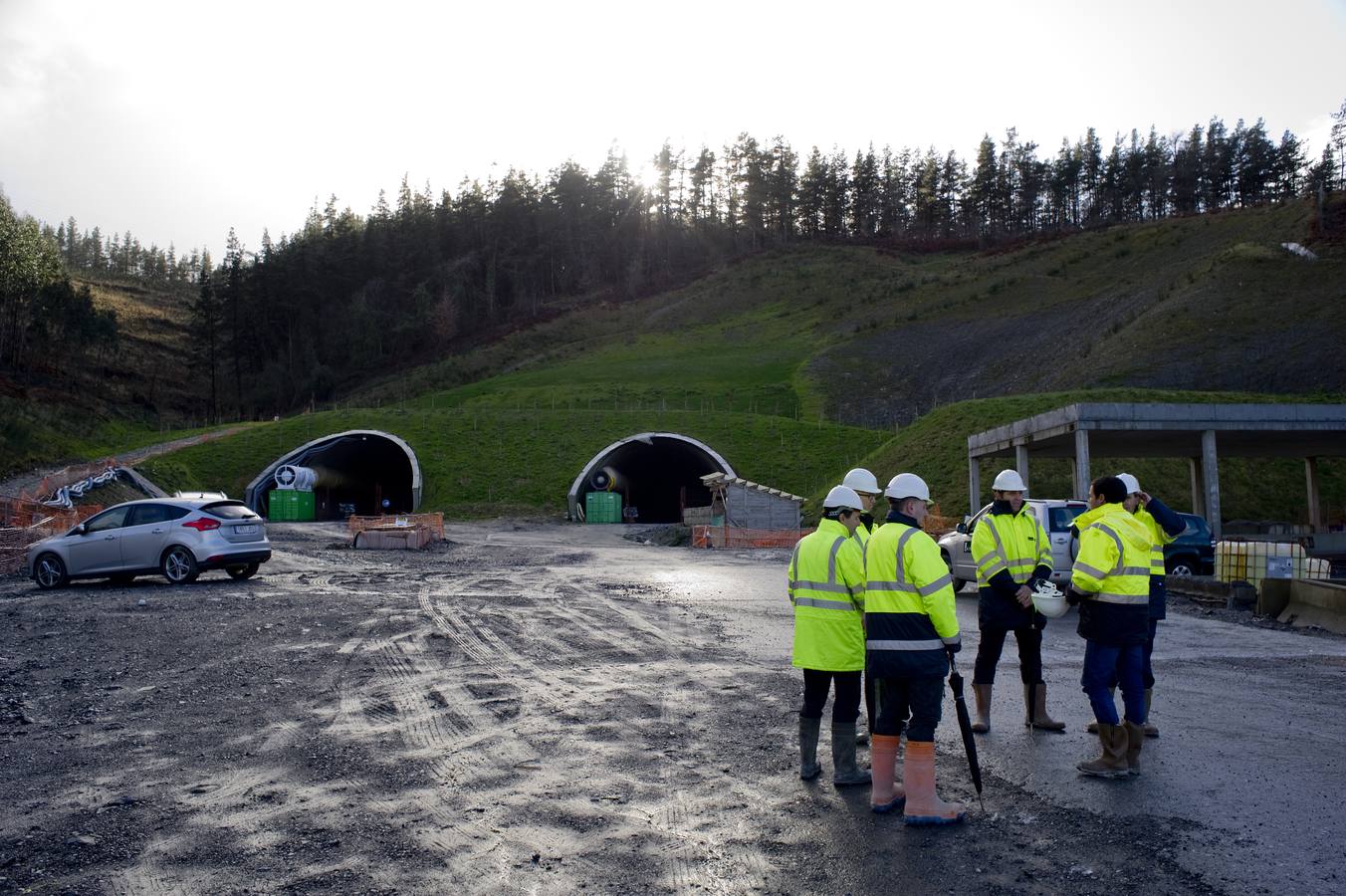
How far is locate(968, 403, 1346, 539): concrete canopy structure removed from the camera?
23.0 m

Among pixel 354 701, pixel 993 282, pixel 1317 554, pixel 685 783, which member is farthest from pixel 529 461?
pixel 993 282

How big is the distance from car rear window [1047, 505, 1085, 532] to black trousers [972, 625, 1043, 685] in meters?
10.6

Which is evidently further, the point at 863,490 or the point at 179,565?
the point at 179,565

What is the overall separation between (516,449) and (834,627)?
41.1 m

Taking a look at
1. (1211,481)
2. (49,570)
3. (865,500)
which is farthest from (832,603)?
(1211,481)

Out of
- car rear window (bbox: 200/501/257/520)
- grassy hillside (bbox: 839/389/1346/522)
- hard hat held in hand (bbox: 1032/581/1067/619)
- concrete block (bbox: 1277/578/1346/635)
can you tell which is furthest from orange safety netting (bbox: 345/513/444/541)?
hard hat held in hand (bbox: 1032/581/1067/619)

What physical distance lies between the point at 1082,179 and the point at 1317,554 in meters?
87.9

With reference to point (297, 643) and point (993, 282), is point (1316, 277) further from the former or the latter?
point (297, 643)

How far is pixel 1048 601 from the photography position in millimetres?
7383

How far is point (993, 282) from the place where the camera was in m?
74.3

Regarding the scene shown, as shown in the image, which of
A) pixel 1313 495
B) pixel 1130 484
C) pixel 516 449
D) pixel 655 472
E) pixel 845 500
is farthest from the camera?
pixel 655 472

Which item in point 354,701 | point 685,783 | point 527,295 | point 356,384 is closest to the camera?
point 685,783

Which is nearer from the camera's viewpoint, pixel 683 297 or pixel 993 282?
pixel 993 282

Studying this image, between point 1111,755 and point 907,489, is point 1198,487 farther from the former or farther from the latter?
point 907,489
